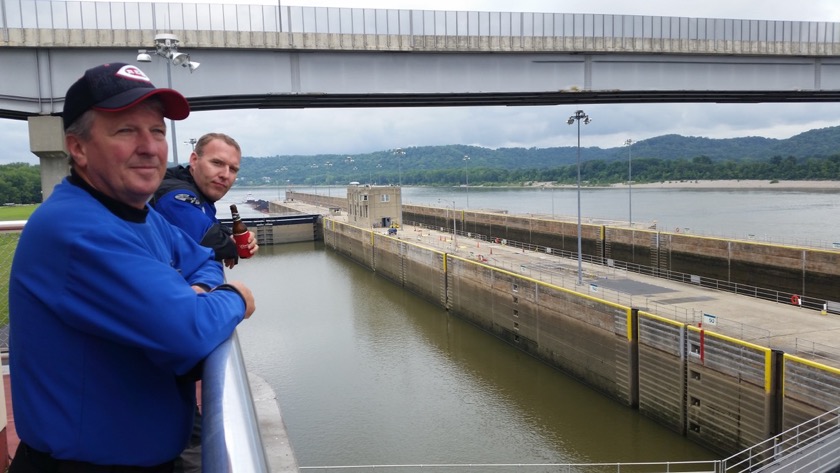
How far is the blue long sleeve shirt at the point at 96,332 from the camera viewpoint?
4.08 ft

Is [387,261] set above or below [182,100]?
below

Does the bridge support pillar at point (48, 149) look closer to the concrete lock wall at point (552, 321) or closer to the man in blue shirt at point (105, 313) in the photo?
the man in blue shirt at point (105, 313)

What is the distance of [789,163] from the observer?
123250mm

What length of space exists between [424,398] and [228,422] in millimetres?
18030

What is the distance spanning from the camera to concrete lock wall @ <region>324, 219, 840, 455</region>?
41.1ft

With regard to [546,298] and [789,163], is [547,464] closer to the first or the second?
[546,298]

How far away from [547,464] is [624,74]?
13057mm

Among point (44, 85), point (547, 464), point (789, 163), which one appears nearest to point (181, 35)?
point (44, 85)

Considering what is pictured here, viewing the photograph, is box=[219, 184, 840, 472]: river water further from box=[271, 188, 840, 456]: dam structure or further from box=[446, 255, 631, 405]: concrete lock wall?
box=[271, 188, 840, 456]: dam structure

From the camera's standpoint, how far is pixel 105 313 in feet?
4.09

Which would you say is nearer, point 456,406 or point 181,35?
point 181,35

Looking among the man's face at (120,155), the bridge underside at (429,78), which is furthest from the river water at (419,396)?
the man's face at (120,155)

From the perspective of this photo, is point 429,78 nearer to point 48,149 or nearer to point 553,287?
point 553,287

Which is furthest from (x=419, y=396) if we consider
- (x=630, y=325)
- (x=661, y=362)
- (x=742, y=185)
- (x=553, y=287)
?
(x=742, y=185)
